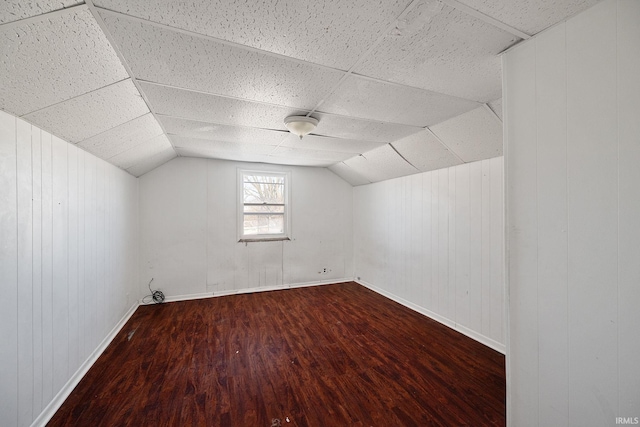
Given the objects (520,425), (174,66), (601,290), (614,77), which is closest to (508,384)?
(520,425)

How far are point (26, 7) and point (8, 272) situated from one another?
1290 mm

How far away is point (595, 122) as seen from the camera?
948 millimetres

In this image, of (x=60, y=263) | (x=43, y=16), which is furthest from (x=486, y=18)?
(x=60, y=263)

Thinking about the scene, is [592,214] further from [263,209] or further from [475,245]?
[263,209]

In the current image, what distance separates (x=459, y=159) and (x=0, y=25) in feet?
10.7

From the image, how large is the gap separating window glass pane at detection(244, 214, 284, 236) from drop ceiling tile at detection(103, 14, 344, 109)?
273 cm

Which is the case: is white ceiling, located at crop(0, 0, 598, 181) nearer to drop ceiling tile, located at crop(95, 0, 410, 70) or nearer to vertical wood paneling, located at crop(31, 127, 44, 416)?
drop ceiling tile, located at crop(95, 0, 410, 70)

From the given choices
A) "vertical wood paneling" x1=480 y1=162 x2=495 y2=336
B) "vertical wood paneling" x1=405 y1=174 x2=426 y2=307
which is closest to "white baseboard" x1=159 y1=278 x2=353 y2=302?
"vertical wood paneling" x1=405 y1=174 x2=426 y2=307

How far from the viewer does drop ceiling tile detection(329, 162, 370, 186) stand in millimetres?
4289

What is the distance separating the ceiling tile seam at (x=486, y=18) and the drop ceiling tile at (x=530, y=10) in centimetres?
1

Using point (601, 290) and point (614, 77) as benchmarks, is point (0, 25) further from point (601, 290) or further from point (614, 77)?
point (601, 290)

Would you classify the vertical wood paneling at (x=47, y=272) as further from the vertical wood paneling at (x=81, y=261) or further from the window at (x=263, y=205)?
the window at (x=263, y=205)

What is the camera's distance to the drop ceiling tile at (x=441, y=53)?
1.05m

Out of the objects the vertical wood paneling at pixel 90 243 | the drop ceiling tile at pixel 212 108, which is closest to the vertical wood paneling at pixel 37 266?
the vertical wood paneling at pixel 90 243
